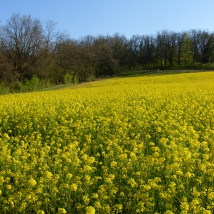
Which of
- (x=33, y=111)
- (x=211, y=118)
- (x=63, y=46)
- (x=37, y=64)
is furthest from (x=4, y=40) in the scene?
(x=211, y=118)

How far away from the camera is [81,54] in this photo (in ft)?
187

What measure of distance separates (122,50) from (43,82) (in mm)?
48003

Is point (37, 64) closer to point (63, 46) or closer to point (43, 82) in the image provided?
point (43, 82)

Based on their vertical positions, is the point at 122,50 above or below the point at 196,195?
above

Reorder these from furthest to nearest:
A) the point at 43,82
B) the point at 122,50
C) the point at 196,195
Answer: the point at 122,50 → the point at 43,82 → the point at 196,195

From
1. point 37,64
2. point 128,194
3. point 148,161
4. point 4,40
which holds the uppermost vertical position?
point 4,40

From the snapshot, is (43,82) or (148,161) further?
(43,82)

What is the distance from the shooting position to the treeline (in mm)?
41500

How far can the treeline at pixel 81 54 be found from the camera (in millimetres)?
41500

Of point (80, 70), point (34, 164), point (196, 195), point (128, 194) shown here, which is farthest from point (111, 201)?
point (80, 70)

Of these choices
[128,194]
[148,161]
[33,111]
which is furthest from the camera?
[33,111]

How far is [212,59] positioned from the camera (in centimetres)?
7700

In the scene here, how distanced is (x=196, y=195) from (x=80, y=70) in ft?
176

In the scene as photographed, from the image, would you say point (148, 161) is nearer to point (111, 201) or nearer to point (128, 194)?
point (128, 194)
